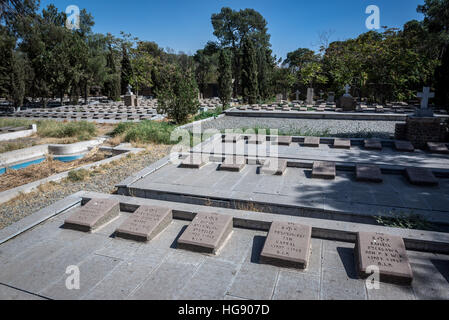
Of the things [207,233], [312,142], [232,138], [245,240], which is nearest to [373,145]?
[312,142]

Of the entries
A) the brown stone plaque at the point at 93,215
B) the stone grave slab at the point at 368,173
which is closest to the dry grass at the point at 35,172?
the brown stone plaque at the point at 93,215

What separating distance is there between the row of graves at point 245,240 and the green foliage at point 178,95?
25.1 ft

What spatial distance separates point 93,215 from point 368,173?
501 centimetres

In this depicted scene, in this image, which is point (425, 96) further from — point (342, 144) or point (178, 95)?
point (178, 95)

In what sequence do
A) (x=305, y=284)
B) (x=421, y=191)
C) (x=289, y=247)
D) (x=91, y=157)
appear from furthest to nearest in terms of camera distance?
(x=91, y=157) < (x=421, y=191) < (x=289, y=247) < (x=305, y=284)

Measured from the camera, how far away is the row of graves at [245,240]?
2.87 meters

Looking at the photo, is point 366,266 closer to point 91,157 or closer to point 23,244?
point 23,244

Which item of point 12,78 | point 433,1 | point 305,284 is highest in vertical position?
point 433,1

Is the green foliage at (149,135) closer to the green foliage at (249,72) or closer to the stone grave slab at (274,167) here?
the stone grave slab at (274,167)

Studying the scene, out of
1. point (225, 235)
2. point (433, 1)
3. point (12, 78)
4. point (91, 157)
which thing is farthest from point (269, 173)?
point (433, 1)

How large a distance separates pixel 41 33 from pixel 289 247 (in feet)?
112

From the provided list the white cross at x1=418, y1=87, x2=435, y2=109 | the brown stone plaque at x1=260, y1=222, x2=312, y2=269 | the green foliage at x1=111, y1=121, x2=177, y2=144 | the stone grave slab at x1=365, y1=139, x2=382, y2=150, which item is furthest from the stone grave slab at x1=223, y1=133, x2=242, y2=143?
the brown stone plaque at x1=260, y1=222, x2=312, y2=269

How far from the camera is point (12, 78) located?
22547 mm

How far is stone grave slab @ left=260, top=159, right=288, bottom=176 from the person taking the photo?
20.2ft
